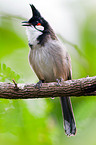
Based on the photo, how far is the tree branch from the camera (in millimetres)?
2615

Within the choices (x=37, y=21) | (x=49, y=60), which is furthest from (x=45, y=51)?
(x=37, y=21)

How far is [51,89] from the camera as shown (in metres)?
2.90

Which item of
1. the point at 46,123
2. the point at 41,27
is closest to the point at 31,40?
the point at 41,27

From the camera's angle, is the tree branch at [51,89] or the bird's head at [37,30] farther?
the bird's head at [37,30]

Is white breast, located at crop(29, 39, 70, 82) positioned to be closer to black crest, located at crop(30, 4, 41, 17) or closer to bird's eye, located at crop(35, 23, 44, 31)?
bird's eye, located at crop(35, 23, 44, 31)

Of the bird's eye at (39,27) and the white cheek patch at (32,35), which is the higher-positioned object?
the bird's eye at (39,27)

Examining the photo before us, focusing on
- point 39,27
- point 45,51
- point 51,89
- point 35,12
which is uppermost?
point 35,12

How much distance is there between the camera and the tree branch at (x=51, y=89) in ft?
8.58

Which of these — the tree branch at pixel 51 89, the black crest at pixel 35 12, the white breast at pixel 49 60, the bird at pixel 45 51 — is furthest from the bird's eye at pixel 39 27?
the tree branch at pixel 51 89

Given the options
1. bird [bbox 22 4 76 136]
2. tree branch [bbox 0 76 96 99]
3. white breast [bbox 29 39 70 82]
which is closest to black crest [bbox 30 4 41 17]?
bird [bbox 22 4 76 136]

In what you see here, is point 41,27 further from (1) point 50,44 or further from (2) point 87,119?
(2) point 87,119

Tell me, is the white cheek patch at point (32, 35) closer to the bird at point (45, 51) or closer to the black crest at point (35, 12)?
the bird at point (45, 51)

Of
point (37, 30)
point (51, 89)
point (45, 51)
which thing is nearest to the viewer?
point (51, 89)

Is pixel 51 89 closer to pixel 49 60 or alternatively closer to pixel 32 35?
pixel 49 60
